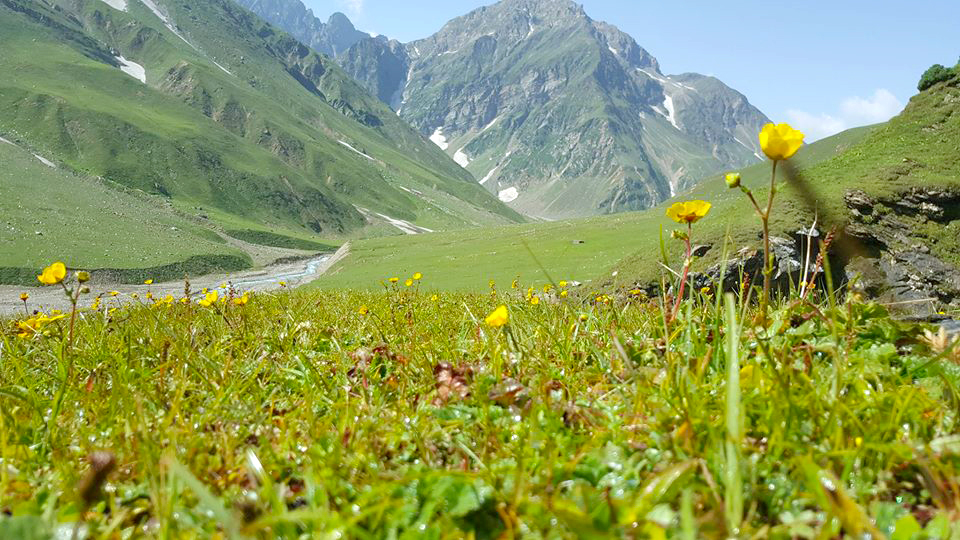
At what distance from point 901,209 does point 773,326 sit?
13.3 meters

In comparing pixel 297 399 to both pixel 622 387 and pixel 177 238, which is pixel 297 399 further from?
pixel 177 238

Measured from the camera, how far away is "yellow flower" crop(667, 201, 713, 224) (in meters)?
2.71

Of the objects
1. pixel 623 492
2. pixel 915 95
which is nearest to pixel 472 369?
pixel 623 492

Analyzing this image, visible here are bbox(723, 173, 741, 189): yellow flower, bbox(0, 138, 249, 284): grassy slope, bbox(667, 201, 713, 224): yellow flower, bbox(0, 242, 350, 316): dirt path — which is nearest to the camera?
bbox(723, 173, 741, 189): yellow flower

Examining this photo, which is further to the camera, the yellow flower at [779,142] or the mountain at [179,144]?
the mountain at [179,144]

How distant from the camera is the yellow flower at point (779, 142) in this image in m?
2.17

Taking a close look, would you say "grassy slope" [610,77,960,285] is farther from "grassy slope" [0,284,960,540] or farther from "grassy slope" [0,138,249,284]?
"grassy slope" [0,138,249,284]

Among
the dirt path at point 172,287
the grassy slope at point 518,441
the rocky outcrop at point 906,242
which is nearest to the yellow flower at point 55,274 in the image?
the grassy slope at point 518,441

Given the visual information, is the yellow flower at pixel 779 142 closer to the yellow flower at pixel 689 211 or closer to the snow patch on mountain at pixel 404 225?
the yellow flower at pixel 689 211

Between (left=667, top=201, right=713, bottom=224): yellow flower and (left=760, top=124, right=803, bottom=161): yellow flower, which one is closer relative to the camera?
(left=760, top=124, right=803, bottom=161): yellow flower

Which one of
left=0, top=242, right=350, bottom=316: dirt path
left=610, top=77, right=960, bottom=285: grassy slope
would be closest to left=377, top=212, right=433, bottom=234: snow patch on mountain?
left=0, top=242, right=350, bottom=316: dirt path

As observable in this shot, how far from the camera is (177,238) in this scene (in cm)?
8581

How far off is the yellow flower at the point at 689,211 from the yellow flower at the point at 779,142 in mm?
463

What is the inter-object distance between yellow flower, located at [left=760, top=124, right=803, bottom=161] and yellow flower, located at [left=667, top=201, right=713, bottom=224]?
463mm
